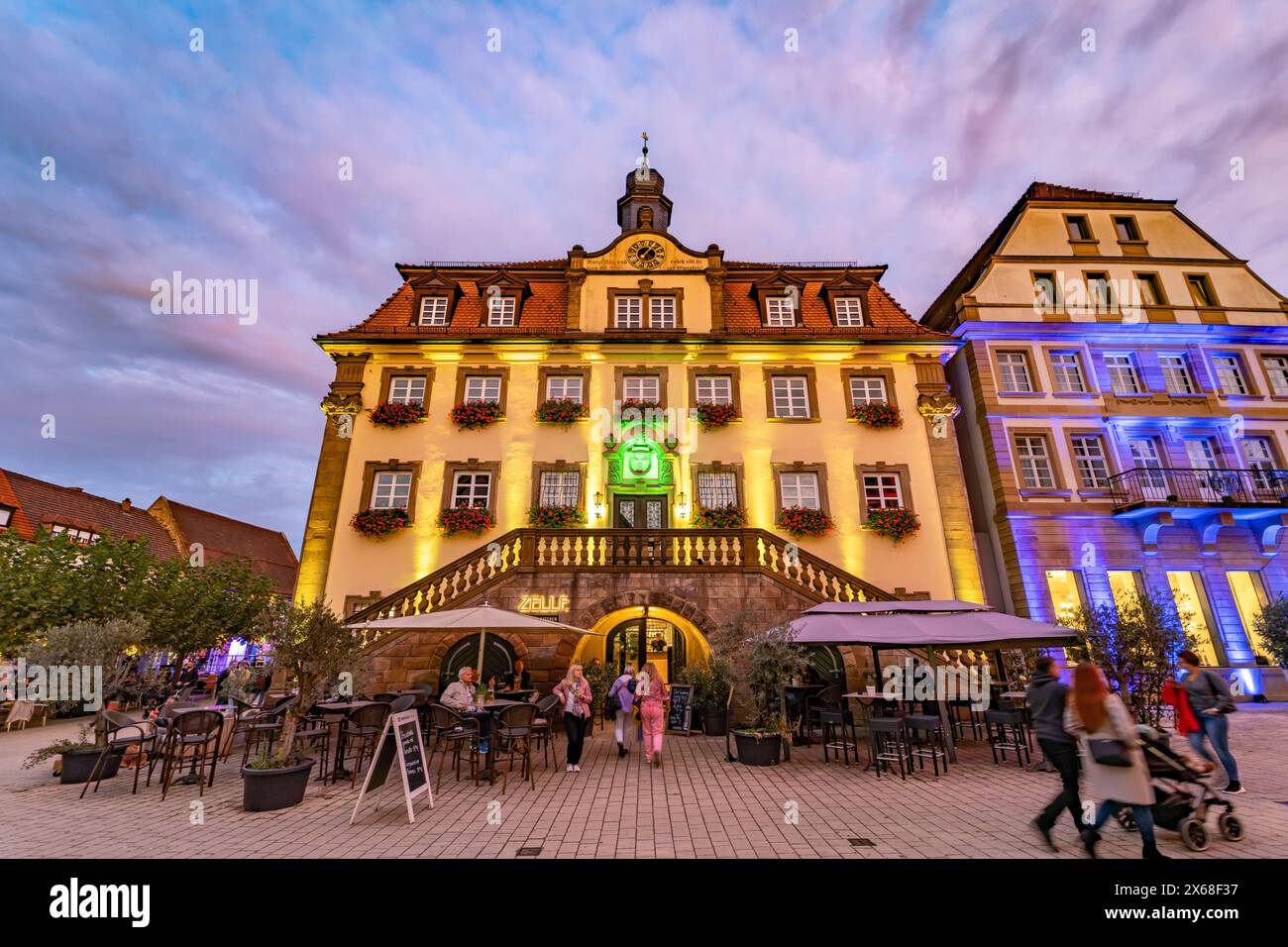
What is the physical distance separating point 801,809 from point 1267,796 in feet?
19.3

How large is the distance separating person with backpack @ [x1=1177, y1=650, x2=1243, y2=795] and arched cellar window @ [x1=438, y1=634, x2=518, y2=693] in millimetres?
12071

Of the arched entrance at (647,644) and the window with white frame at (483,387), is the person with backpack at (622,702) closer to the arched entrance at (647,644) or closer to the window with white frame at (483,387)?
the arched entrance at (647,644)

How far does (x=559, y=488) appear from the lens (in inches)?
679

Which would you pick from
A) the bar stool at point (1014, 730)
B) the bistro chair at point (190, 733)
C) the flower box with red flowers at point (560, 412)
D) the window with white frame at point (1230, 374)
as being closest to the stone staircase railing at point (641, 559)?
the bar stool at point (1014, 730)

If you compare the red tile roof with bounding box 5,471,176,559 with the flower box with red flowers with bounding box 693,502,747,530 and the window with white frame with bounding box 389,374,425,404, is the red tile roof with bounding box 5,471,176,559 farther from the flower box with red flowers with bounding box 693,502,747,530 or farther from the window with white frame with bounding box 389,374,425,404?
the flower box with red flowers with bounding box 693,502,747,530

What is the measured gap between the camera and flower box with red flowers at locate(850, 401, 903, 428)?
707 inches

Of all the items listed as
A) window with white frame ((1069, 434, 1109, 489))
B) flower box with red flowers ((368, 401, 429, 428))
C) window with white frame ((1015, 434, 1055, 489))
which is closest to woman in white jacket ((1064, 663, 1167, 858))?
window with white frame ((1015, 434, 1055, 489))

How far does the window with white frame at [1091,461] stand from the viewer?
58.7 feet

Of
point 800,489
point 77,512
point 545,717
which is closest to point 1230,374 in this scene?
point 800,489

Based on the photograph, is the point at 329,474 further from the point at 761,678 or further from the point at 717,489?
the point at 761,678

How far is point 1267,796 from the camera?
22.1 ft
